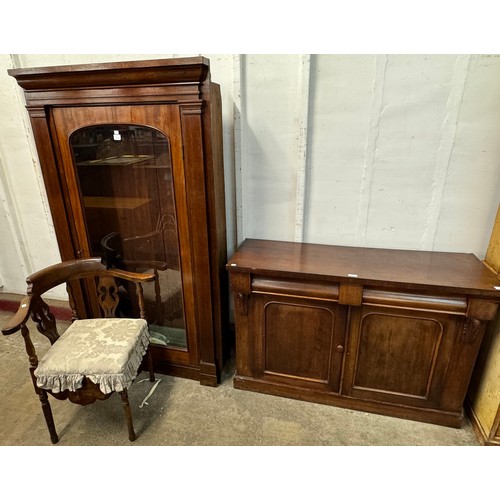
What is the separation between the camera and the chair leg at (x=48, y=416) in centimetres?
153

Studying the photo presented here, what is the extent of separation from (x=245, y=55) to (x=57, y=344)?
181 centimetres

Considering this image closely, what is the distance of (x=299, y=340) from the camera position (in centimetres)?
174

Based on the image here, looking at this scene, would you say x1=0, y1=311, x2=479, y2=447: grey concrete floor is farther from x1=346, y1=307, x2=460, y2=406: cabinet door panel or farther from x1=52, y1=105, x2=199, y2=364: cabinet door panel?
x1=52, y1=105, x2=199, y2=364: cabinet door panel

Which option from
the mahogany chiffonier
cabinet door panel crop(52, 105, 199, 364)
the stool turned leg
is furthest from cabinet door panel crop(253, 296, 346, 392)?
the stool turned leg

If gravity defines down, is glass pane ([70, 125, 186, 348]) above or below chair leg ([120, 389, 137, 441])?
above

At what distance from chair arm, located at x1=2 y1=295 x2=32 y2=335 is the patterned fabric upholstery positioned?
0.67 ft

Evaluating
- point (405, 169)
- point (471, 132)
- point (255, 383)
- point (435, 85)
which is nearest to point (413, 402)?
point (255, 383)

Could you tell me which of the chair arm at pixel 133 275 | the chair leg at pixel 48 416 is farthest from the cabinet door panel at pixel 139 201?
the chair leg at pixel 48 416

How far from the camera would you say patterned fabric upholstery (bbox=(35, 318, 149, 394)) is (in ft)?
4.78

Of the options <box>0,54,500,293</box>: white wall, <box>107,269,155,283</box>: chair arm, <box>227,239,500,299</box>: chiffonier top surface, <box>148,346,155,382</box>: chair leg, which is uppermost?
<box>0,54,500,293</box>: white wall

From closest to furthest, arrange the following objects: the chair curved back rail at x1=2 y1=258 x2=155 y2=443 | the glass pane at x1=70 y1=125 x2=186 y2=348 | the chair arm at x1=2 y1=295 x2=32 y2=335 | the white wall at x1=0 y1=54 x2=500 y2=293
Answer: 1. the chair arm at x1=2 y1=295 x2=32 y2=335
2. the chair curved back rail at x1=2 y1=258 x2=155 y2=443
3. the white wall at x1=0 y1=54 x2=500 y2=293
4. the glass pane at x1=70 y1=125 x2=186 y2=348

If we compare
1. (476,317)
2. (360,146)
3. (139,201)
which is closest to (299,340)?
(476,317)

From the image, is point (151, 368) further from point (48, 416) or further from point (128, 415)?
point (48, 416)

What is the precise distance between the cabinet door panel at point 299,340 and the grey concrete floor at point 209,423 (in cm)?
19
